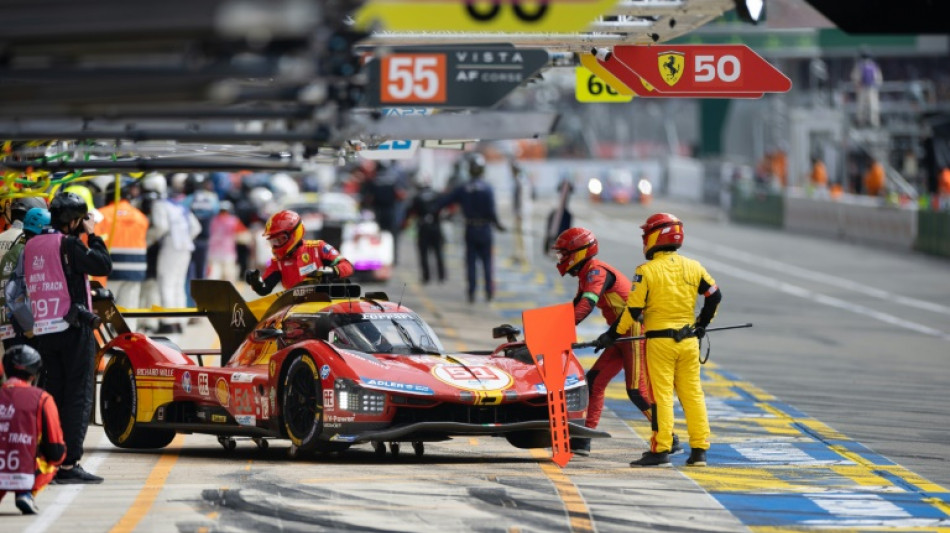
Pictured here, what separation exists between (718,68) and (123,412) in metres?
5.10

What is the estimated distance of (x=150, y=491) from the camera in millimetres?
12375

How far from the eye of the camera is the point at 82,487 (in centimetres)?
1256

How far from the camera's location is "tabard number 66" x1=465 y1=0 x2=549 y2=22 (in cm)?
1005

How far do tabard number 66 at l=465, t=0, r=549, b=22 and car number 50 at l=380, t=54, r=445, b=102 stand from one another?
260cm

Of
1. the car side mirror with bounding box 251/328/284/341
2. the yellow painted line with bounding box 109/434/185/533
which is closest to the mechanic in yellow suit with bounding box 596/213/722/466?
Answer: the car side mirror with bounding box 251/328/284/341

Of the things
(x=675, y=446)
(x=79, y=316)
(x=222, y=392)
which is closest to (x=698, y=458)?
(x=675, y=446)

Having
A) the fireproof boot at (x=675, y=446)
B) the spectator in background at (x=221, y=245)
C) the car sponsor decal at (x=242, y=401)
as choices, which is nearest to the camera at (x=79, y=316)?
the car sponsor decal at (x=242, y=401)

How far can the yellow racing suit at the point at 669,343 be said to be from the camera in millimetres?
13625

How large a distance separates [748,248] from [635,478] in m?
32.5

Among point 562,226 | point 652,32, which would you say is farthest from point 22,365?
point 562,226

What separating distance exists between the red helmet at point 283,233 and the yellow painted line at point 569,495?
3.04m

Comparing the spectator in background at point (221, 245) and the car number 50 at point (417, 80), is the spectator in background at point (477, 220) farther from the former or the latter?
the car number 50 at point (417, 80)

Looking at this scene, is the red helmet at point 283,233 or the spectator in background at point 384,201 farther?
the spectator in background at point 384,201

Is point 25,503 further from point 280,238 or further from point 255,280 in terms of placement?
point 280,238
